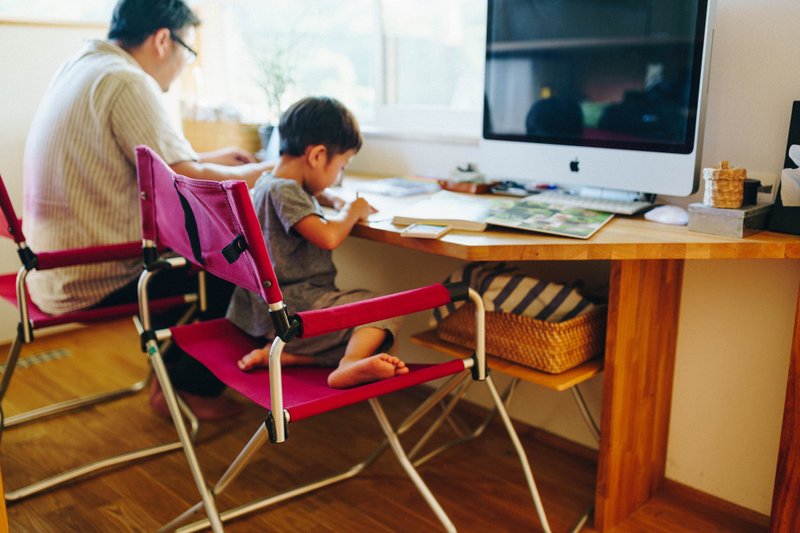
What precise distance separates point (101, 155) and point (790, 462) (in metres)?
1.78

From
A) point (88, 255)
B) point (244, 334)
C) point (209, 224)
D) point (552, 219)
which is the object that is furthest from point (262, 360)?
point (552, 219)

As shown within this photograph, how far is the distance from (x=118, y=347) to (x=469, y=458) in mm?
1583

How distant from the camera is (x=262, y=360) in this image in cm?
160

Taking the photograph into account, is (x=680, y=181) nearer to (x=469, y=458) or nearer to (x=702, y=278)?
(x=702, y=278)

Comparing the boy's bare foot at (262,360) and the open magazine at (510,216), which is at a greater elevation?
the open magazine at (510,216)

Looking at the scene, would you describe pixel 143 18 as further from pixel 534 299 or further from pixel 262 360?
pixel 534 299

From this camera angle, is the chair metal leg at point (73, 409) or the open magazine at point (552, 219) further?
the chair metal leg at point (73, 409)

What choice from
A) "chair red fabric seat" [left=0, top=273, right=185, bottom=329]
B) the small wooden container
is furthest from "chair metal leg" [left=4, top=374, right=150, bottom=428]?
the small wooden container

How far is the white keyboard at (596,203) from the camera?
69.4 inches

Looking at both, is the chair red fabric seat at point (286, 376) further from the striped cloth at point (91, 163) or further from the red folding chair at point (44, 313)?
the striped cloth at point (91, 163)

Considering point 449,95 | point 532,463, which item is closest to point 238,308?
point 532,463

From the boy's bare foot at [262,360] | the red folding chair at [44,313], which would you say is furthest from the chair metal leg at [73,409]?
the boy's bare foot at [262,360]

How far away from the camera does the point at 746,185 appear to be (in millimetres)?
1592

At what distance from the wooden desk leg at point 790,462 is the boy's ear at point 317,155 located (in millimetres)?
1087
